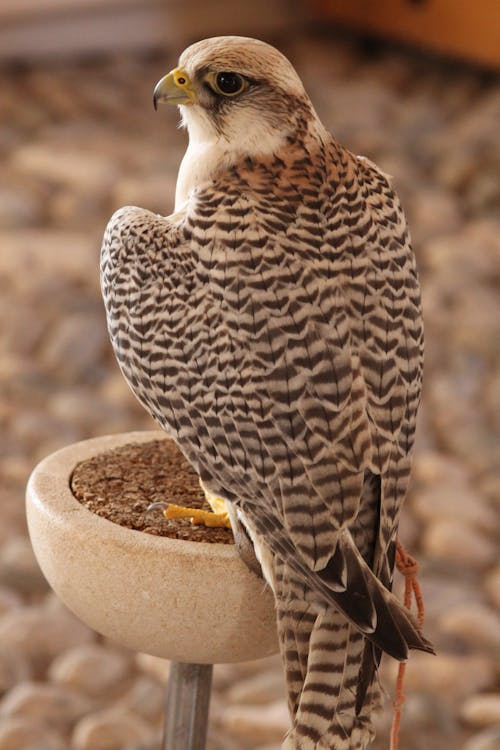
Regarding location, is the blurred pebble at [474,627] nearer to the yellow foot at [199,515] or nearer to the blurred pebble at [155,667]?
the blurred pebble at [155,667]

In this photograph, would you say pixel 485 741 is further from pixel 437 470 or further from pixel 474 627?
pixel 437 470

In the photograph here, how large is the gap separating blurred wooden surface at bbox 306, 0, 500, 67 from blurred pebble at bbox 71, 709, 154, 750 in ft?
10.0

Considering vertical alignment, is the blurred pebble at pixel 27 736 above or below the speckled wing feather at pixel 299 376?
below

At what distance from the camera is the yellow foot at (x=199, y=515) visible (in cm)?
117

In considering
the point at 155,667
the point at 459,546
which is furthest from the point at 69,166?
the point at 155,667

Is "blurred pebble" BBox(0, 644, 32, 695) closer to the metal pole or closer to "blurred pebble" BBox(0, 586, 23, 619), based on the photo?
"blurred pebble" BBox(0, 586, 23, 619)

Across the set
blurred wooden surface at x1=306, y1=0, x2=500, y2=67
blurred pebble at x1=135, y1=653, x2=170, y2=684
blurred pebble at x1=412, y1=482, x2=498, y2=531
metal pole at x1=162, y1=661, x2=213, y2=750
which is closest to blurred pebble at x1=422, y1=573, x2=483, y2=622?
blurred pebble at x1=412, y1=482, x2=498, y2=531

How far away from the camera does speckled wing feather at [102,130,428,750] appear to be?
105cm

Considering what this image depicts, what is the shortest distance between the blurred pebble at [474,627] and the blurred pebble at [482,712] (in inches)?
5.7

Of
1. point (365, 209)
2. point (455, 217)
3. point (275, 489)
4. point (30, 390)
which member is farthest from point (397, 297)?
point (455, 217)

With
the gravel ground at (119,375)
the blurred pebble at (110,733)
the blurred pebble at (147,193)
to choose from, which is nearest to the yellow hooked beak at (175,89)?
the gravel ground at (119,375)

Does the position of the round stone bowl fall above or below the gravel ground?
above

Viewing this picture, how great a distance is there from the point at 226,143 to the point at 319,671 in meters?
0.51

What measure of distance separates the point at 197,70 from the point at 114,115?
3204 mm
